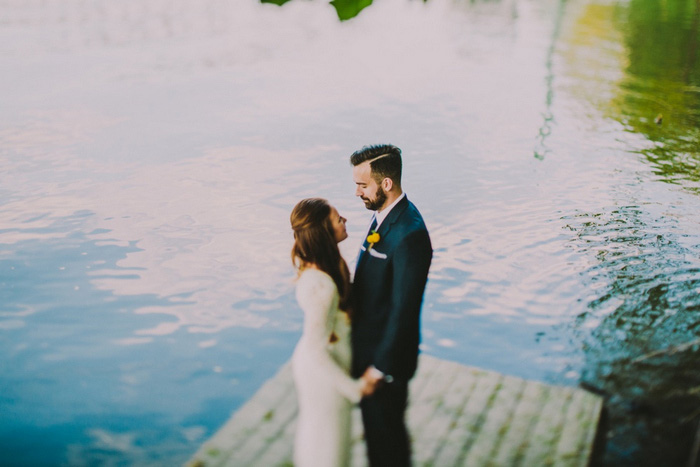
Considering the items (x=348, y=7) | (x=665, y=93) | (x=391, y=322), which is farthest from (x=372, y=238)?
(x=665, y=93)

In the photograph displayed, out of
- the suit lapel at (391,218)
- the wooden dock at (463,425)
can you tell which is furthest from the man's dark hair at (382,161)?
the wooden dock at (463,425)

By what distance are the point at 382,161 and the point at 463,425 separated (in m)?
2.22

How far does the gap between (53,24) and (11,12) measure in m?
3.59

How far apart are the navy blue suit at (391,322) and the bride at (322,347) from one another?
5.7 inches

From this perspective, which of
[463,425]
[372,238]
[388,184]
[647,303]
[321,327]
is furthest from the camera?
[647,303]

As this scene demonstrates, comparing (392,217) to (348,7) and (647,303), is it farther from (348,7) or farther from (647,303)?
(647,303)

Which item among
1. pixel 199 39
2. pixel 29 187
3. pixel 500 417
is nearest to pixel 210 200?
pixel 29 187

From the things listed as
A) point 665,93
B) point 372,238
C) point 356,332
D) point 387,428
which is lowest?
point 665,93

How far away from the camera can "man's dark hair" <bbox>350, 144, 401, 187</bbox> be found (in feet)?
12.5

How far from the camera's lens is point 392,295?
11.6 feet

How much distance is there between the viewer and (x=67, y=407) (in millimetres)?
5691

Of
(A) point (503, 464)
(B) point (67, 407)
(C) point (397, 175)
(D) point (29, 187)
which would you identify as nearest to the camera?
(C) point (397, 175)

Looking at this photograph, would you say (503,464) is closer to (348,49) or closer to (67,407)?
(67,407)

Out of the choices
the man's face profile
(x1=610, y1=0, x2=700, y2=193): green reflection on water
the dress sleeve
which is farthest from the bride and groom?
(x1=610, y1=0, x2=700, y2=193): green reflection on water
